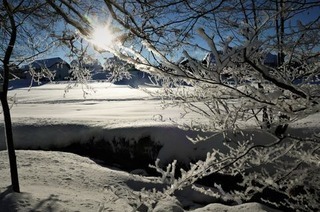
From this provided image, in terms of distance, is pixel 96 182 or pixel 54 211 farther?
pixel 96 182

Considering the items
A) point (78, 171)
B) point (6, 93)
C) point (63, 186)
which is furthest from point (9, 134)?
point (78, 171)

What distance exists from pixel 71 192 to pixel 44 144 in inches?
173

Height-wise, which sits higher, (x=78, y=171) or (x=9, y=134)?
(x=9, y=134)

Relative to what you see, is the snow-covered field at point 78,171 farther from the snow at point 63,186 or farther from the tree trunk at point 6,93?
the tree trunk at point 6,93

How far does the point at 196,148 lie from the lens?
7.05 meters

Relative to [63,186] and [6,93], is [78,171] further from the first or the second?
[6,93]

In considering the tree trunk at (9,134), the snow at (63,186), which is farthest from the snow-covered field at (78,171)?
the tree trunk at (9,134)

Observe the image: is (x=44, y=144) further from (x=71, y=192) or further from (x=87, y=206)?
(x=87, y=206)

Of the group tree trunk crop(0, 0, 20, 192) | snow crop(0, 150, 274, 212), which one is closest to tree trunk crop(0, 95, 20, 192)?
tree trunk crop(0, 0, 20, 192)

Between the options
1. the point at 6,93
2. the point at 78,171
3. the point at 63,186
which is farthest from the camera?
the point at 78,171

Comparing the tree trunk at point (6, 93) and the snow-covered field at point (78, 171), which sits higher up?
the tree trunk at point (6, 93)

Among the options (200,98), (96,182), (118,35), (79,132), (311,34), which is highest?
(118,35)

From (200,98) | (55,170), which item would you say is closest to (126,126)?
(55,170)

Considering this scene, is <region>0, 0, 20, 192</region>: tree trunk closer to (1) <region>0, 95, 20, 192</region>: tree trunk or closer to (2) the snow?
(1) <region>0, 95, 20, 192</region>: tree trunk
